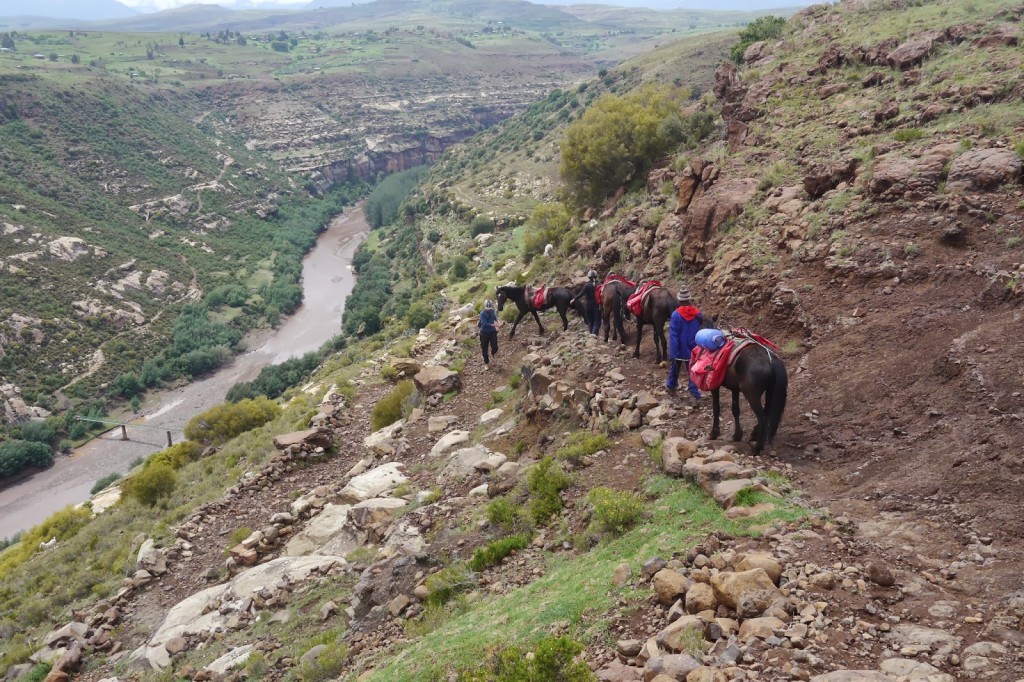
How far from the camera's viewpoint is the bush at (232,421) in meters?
26.3

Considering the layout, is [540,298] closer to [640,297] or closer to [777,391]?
[640,297]

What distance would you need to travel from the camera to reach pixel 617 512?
26.7ft

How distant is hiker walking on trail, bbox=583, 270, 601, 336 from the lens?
16266 millimetres

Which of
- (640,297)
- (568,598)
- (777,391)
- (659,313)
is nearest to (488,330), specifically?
(640,297)

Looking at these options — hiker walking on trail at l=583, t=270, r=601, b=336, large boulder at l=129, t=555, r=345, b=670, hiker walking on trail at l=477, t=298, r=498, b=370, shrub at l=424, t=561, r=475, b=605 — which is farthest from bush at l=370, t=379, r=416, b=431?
shrub at l=424, t=561, r=475, b=605

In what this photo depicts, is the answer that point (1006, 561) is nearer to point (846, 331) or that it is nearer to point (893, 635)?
point (893, 635)

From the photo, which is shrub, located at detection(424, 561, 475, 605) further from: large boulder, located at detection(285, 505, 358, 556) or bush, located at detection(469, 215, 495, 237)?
bush, located at detection(469, 215, 495, 237)

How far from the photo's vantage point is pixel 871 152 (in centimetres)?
1362

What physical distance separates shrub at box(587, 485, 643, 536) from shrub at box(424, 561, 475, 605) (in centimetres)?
205

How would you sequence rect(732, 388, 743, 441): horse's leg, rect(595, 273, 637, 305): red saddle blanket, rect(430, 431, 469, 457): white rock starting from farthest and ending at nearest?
rect(595, 273, 637, 305): red saddle blanket, rect(430, 431, 469, 457): white rock, rect(732, 388, 743, 441): horse's leg

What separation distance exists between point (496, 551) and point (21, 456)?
5517cm

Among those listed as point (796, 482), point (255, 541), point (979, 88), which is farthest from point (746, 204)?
point (255, 541)

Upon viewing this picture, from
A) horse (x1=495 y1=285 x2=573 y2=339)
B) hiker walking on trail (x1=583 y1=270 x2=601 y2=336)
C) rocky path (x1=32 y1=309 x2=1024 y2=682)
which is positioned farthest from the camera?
horse (x1=495 y1=285 x2=573 y2=339)

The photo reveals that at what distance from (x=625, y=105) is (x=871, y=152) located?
14917 mm
